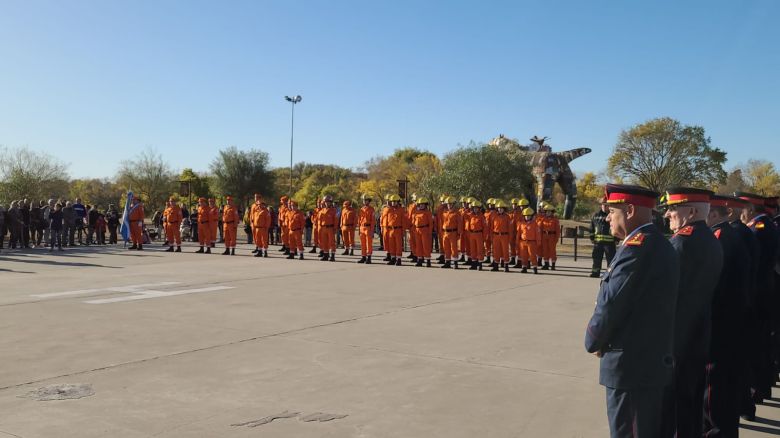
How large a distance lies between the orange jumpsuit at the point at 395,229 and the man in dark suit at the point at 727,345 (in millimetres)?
14632

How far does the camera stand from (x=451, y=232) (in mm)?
18844

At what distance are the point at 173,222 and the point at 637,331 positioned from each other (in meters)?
21.4

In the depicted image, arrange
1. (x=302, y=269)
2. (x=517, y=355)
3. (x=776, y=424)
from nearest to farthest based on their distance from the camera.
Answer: (x=776, y=424) < (x=517, y=355) < (x=302, y=269)

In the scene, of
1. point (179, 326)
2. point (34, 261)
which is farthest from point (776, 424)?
point (34, 261)

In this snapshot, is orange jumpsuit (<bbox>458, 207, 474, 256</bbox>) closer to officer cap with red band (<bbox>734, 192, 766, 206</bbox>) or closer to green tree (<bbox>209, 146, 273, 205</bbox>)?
officer cap with red band (<bbox>734, 192, 766, 206</bbox>)

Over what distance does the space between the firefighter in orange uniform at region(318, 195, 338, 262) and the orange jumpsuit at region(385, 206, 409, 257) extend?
1818mm

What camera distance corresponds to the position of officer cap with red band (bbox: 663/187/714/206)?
14.3ft

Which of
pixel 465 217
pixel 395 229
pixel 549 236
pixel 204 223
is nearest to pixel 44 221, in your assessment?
pixel 204 223

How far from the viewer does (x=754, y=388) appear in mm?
5773

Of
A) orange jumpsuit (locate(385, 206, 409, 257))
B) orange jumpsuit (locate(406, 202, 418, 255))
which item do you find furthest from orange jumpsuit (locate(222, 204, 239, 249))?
orange jumpsuit (locate(406, 202, 418, 255))

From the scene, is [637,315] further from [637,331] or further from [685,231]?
[685,231]

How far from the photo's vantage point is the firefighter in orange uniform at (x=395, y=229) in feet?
63.7

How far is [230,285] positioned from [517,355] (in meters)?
7.72

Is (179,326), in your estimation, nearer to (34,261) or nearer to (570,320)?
(570,320)
